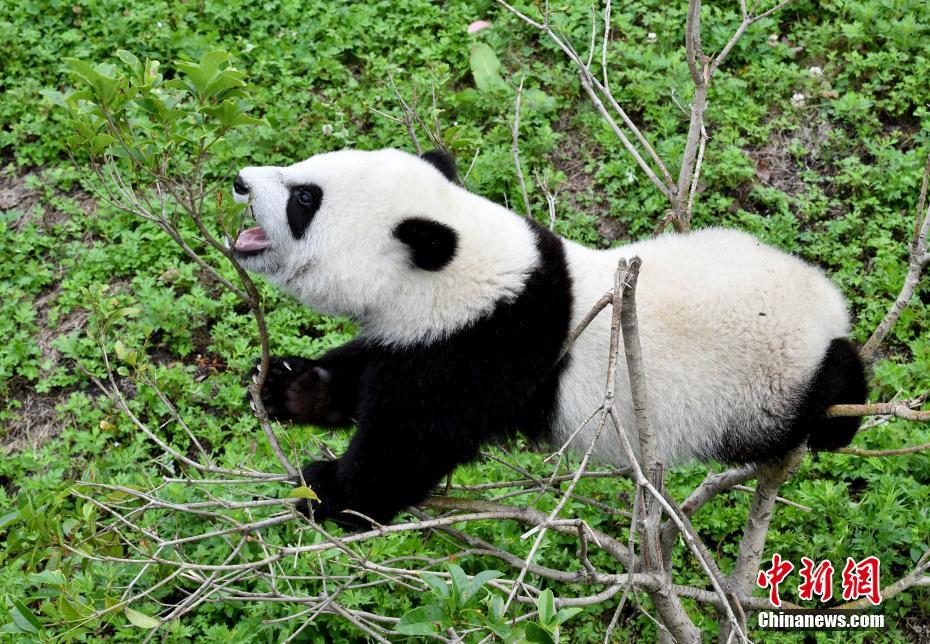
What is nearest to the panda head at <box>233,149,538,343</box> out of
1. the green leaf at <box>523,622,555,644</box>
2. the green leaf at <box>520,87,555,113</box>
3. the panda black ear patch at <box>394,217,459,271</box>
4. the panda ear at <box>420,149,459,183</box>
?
the panda black ear patch at <box>394,217,459,271</box>

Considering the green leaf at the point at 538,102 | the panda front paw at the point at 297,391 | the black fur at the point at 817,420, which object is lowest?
the panda front paw at the point at 297,391

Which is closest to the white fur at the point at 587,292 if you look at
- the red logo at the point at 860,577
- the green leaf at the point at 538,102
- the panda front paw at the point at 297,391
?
the panda front paw at the point at 297,391

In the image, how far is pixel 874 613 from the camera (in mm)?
3826

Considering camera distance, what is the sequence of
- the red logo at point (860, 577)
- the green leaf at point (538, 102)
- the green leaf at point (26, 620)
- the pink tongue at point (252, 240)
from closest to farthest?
the green leaf at point (26, 620) < the pink tongue at point (252, 240) < the red logo at point (860, 577) < the green leaf at point (538, 102)

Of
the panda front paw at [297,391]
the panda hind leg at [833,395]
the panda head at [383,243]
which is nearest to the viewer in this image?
the panda hind leg at [833,395]

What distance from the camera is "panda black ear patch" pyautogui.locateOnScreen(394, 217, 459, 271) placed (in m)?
3.02

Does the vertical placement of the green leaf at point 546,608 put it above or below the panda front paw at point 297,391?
above

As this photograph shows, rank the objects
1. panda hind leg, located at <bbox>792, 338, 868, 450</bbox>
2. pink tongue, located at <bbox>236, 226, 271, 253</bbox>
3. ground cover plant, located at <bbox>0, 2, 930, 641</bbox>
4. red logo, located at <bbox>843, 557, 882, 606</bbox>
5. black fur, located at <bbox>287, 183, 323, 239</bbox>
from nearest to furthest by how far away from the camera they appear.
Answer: panda hind leg, located at <bbox>792, 338, 868, 450</bbox>
black fur, located at <bbox>287, 183, 323, 239</bbox>
pink tongue, located at <bbox>236, 226, 271, 253</bbox>
red logo, located at <bbox>843, 557, 882, 606</bbox>
ground cover plant, located at <bbox>0, 2, 930, 641</bbox>

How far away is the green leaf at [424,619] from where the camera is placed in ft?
7.20

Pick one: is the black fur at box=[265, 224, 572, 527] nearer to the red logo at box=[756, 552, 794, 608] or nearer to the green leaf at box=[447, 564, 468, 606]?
the green leaf at box=[447, 564, 468, 606]

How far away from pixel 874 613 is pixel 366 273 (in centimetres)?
251

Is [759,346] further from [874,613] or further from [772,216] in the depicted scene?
[772,216]

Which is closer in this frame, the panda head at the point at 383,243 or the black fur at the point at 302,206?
the panda head at the point at 383,243

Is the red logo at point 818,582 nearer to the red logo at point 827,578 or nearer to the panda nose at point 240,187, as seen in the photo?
the red logo at point 827,578
